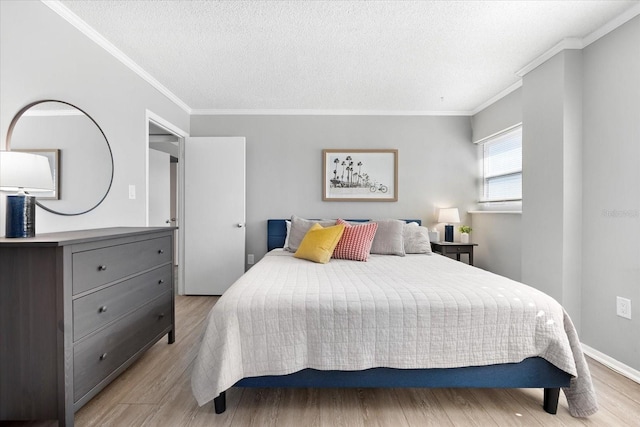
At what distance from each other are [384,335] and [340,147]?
2.96 meters

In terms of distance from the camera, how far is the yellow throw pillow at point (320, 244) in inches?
112

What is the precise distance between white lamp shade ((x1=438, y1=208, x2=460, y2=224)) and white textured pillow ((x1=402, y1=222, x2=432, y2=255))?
0.60 metres

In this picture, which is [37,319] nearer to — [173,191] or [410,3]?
[410,3]

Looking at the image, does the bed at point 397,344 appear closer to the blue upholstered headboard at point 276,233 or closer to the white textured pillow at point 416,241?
the white textured pillow at point 416,241

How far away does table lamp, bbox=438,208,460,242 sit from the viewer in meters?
3.96

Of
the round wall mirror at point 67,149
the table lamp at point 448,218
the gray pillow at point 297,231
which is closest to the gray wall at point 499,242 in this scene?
the table lamp at point 448,218

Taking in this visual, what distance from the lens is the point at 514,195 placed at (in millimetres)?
3590

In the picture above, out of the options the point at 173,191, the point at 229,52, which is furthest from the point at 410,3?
the point at 173,191

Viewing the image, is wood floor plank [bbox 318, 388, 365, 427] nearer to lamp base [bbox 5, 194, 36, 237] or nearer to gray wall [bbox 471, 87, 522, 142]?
lamp base [bbox 5, 194, 36, 237]

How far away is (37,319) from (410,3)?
265 cm

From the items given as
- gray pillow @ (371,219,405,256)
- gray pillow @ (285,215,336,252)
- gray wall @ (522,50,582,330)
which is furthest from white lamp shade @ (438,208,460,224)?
gray pillow @ (285,215,336,252)

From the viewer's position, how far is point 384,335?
1.64m

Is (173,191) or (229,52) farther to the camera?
(173,191)

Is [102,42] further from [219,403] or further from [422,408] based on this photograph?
[422,408]
